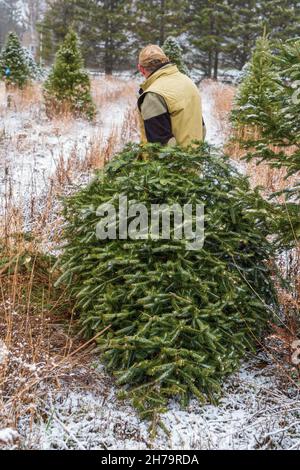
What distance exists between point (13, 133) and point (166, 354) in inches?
262

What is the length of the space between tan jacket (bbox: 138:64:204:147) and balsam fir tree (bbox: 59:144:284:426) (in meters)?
0.53

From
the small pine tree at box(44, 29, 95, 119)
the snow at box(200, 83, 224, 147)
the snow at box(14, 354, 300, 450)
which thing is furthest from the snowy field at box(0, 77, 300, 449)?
the small pine tree at box(44, 29, 95, 119)

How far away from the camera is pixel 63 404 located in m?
2.29

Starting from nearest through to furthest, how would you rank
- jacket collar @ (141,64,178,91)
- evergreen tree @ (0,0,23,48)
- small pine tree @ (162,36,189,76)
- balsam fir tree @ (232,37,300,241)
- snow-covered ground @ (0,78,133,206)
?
balsam fir tree @ (232,37,300,241) → jacket collar @ (141,64,178,91) → snow-covered ground @ (0,78,133,206) → small pine tree @ (162,36,189,76) → evergreen tree @ (0,0,23,48)

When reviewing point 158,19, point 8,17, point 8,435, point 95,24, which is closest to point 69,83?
point 8,435

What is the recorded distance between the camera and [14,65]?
12.0 metres

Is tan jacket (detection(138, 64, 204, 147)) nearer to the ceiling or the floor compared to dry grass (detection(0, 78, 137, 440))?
nearer to the ceiling

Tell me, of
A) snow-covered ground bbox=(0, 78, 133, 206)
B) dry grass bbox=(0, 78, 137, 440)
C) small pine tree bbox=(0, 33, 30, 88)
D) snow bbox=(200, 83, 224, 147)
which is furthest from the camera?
small pine tree bbox=(0, 33, 30, 88)

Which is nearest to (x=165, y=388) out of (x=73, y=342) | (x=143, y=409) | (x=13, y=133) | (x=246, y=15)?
(x=143, y=409)

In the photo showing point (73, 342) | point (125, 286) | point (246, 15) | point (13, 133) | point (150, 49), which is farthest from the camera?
point (246, 15)

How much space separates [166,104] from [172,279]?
1.39 m

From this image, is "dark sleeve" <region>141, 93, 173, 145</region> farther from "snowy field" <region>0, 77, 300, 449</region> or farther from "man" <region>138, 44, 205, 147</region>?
"snowy field" <region>0, 77, 300, 449</region>

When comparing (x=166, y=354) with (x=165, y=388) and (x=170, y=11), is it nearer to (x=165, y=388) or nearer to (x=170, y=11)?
(x=165, y=388)

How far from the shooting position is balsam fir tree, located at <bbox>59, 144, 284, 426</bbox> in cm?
224
